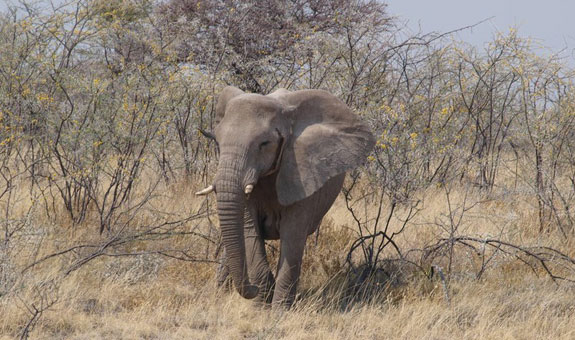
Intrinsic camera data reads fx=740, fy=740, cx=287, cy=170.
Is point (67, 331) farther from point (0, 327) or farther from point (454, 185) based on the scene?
point (454, 185)

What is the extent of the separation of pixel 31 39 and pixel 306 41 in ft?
12.3

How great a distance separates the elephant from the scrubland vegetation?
1.24 ft

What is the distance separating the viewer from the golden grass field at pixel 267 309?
5.40 metres

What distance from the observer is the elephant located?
17.2 feet

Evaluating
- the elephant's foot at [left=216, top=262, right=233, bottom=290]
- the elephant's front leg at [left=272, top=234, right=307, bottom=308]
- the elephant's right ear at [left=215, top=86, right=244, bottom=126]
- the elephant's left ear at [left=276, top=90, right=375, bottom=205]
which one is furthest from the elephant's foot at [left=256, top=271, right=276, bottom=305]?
the elephant's right ear at [left=215, top=86, right=244, bottom=126]

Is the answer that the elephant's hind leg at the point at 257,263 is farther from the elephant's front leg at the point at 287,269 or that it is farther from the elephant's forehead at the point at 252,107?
the elephant's forehead at the point at 252,107

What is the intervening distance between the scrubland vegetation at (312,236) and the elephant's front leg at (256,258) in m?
0.20

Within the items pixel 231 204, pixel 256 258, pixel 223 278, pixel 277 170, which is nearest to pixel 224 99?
pixel 277 170

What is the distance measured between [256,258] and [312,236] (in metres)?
1.56

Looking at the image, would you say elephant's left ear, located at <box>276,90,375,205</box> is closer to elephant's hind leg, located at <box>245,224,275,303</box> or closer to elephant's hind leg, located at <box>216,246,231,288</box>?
elephant's hind leg, located at <box>245,224,275,303</box>

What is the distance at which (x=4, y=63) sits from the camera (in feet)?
28.0

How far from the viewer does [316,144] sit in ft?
18.7

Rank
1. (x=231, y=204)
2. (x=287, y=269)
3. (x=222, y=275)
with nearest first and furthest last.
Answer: (x=231, y=204) → (x=287, y=269) → (x=222, y=275)

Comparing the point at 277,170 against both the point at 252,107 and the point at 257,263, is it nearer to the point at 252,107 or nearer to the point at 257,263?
the point at 252,107
